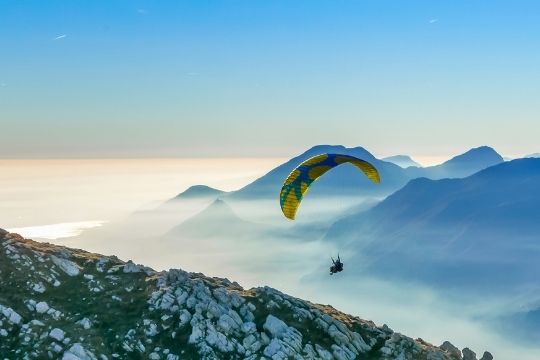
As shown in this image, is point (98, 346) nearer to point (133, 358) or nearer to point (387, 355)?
point (133, 358)

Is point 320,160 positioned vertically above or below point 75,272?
above

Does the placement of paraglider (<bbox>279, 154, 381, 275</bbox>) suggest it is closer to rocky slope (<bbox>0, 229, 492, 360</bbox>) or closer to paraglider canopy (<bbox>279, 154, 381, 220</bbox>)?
paraglider canopy (<bbox>279, 154, 381, 220</bbox>)

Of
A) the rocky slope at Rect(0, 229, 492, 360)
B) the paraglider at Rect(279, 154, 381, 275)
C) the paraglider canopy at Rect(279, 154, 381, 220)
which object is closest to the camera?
the rocky slope at Rect(0, 229, 492, 360)

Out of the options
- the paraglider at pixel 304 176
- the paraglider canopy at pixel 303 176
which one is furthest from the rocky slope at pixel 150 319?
the paraglider canopy at pixel 303 176

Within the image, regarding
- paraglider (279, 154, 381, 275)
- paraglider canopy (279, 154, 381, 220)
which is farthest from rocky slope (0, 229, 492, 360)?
paraglider canopy (279, 154, 381, 220)

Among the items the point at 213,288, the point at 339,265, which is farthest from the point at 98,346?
the point at 339,265
